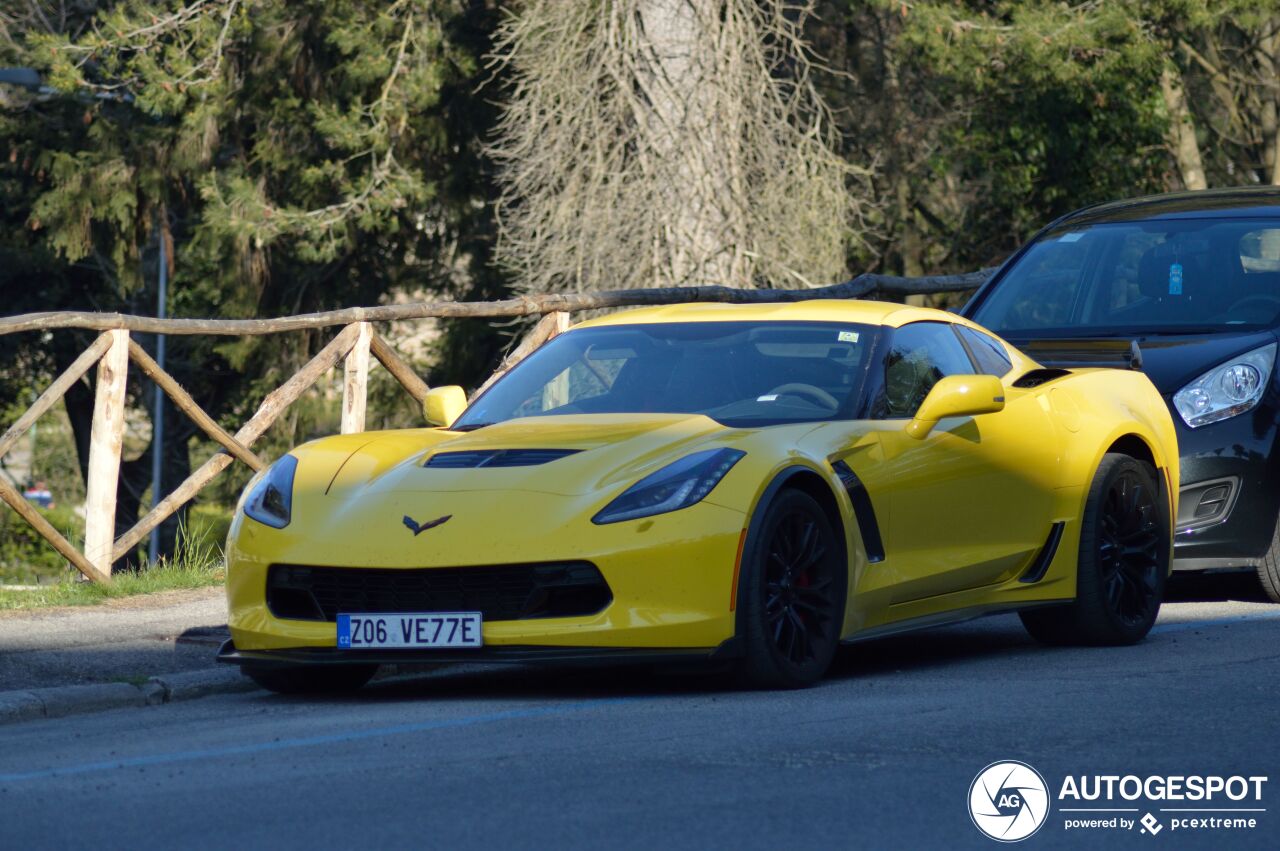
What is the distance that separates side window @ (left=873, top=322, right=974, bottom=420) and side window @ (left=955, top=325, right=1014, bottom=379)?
2.9 inches

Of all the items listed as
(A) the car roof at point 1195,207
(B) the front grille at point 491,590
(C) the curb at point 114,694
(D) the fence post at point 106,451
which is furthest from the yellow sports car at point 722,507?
(D) the fence post at point 106,451

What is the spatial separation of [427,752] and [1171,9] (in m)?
19.3

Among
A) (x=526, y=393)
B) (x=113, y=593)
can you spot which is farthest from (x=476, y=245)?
(x=526, y=393)

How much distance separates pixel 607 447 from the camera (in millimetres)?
7324

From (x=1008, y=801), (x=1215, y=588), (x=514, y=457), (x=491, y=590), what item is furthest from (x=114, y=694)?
(x=1215, y=588)

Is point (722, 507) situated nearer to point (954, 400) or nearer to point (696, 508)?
point (696, 508)

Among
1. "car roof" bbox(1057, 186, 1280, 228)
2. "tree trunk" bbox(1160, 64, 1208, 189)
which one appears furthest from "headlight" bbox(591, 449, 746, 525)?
"tree trunk" bbox(1160, 64, 1208, 189)

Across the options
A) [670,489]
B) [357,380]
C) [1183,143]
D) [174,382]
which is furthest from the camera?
[1183,143]

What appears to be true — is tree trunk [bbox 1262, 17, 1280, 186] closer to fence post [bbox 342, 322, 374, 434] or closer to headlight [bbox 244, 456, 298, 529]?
fence post [bbox 342, 322, 374, 434]

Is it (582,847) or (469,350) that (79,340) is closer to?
(469,350)

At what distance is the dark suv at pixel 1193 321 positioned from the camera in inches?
385

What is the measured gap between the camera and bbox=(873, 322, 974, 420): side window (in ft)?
26.6

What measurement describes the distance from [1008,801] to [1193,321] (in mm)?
5691

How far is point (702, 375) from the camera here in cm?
810
